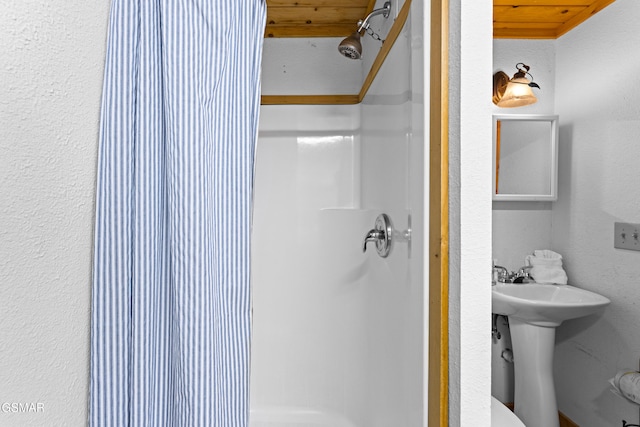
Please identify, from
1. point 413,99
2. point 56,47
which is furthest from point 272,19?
point 56,47

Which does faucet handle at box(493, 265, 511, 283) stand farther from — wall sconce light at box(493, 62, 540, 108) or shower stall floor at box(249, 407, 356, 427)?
shower stall floor at box(249, 407, 356, 427)

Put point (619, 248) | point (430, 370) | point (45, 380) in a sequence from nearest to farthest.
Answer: point (45, 380), point (430, 370), point (619, 248)

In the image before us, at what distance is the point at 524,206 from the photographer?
219cm

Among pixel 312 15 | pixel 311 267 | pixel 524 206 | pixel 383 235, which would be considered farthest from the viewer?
pixel 524 206

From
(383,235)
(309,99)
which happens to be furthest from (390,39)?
(309,99)

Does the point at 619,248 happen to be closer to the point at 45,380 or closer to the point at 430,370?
the point at 430,370

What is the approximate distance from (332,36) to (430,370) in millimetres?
1706

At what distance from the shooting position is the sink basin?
1.71 metres

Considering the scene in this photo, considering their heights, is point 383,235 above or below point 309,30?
below

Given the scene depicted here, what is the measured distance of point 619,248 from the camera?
1801 millimetres

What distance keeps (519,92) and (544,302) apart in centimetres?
107

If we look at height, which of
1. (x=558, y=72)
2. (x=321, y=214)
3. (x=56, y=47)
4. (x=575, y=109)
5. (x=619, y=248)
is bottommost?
(x=619, y=248)

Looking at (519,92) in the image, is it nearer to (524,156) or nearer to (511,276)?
(524,156)
